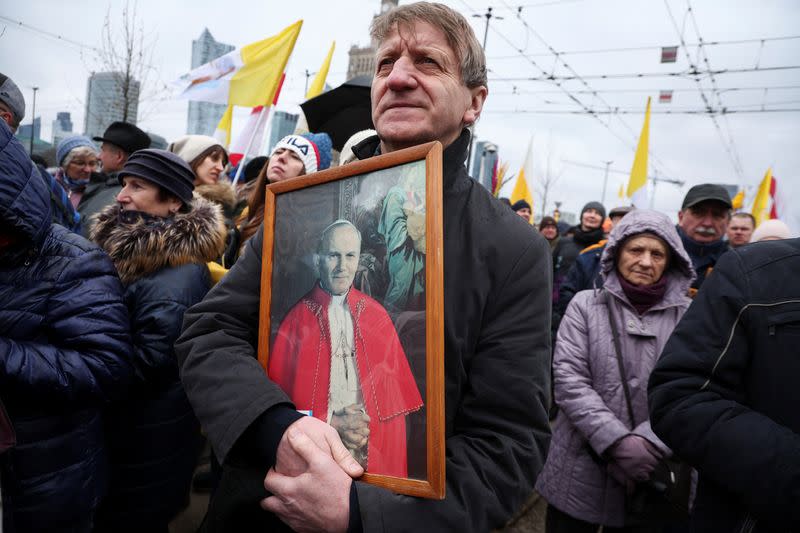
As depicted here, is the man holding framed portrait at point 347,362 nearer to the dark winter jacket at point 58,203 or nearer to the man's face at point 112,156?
the dark winter jacket at point 58,203

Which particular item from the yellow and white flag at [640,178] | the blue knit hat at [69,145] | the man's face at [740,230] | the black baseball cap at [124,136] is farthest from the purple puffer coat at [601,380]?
the blue knit hat at [69,145]

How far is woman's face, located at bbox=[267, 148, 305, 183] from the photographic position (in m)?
3.13

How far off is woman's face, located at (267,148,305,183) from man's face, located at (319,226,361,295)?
2102 mm

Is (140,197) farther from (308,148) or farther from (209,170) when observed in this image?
(209,170)

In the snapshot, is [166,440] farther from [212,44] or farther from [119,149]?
[212,44]

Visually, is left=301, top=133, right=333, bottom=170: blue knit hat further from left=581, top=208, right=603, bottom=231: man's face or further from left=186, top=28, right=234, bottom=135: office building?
left=186, top=28, right=234, bottom=135: office building

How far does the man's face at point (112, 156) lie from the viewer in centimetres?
444

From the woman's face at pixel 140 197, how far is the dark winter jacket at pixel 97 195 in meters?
1.27

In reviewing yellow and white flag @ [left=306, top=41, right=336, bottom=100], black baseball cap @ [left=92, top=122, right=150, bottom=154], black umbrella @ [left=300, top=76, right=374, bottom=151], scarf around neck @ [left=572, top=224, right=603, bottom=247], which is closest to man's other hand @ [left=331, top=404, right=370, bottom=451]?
black umbrella @ [left=300, top=76, right=374, bottom=151]

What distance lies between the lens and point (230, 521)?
1.19 m

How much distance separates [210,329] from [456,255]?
67 cm

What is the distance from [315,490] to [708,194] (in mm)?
3899

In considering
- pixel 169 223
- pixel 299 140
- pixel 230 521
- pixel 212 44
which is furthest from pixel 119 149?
pixel 212 44

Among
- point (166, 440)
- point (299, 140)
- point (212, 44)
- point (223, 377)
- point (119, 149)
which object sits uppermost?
point (212, 44)
